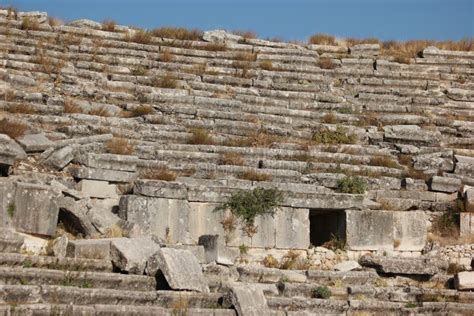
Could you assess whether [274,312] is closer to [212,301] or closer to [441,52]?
[212,301]

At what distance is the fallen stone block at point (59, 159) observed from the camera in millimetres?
14133

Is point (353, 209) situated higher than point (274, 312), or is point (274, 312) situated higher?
point (353, 209)

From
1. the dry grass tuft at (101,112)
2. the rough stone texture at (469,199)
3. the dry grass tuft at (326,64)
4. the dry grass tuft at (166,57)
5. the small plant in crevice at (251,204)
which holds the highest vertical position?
the dry grass tuft at (326,64)

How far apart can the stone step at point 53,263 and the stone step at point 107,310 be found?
3.24 feet

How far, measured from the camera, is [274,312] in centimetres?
1118

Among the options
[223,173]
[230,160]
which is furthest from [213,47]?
[223,173]

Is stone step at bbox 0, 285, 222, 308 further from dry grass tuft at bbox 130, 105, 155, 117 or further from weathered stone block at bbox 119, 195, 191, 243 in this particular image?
dry grass tuft at bbox 130, 105, 155, 117

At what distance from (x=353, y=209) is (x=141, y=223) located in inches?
146

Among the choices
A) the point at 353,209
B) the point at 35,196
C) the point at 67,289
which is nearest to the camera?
the point at 67,289

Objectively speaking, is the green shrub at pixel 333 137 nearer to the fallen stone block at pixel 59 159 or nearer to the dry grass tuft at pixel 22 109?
the fallen stone block at pixel 59 159

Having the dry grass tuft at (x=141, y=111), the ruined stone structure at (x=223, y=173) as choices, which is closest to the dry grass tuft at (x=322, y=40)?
the ruined stone structure at (x=223, y=173)

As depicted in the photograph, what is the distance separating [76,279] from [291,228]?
4977mm

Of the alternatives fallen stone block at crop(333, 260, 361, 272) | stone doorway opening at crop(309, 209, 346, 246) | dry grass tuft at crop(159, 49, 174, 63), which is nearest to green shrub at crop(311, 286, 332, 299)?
fallen stone block at crop(333, 260, 361, 272)

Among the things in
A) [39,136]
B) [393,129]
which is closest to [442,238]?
[393,129]
